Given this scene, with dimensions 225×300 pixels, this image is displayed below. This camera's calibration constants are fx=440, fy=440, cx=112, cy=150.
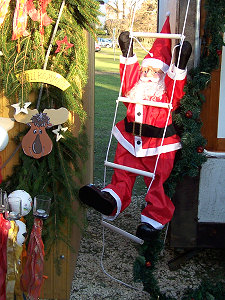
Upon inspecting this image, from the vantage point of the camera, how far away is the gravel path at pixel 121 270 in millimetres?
3938

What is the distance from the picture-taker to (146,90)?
370 cm

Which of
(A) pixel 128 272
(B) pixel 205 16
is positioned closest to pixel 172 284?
(A) pixel 128 272

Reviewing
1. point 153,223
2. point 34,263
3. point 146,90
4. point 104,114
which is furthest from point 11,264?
point 104,114

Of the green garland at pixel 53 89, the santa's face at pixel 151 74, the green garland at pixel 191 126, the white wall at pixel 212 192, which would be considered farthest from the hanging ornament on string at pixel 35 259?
the white wall at pixel 212 192

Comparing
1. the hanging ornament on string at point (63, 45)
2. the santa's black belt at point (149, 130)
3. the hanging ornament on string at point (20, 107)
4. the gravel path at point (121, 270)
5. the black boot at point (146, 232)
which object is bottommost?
the gravel path at point (121, 270)

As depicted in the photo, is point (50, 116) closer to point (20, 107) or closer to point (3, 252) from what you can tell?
point (20, 107)

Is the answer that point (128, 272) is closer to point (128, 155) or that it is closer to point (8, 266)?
point (128, 155)

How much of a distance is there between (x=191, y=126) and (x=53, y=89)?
115 cm

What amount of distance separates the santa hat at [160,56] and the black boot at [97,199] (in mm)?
1172

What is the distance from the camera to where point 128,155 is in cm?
375

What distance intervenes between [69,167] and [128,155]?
57cm

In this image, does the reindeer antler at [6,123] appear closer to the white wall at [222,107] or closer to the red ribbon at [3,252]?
the red ribbon at [3,252]

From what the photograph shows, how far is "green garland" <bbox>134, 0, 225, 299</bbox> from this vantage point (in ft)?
11.5

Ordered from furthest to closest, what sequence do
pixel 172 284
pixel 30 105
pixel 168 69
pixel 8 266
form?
1. pixel 172 284
2. pixel 168 69
3. pixel 30 105
4. pixel 8 266
